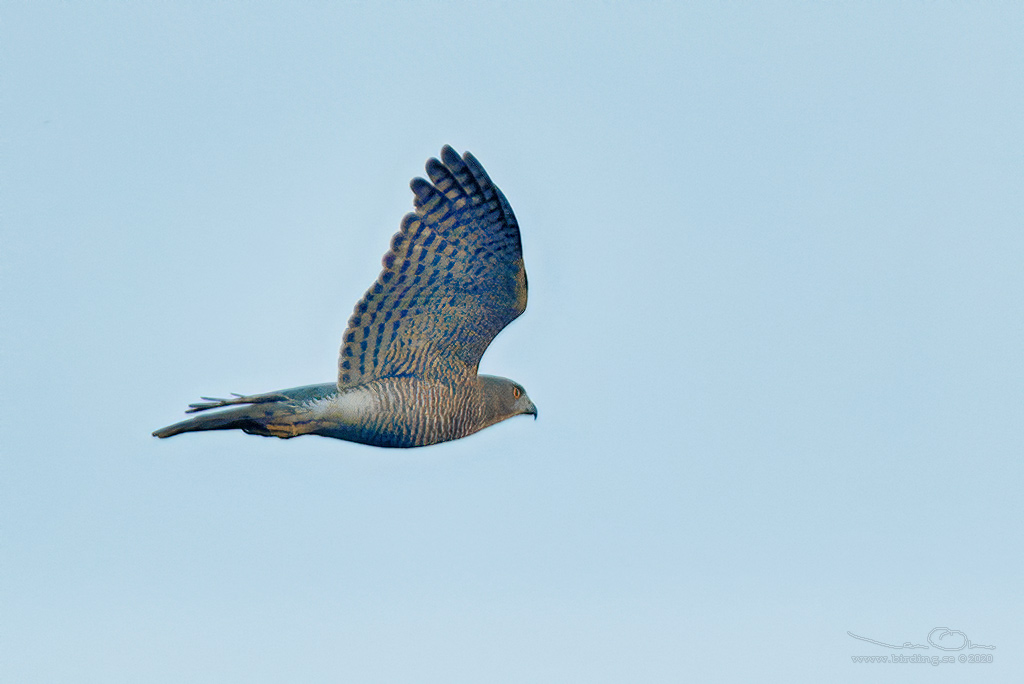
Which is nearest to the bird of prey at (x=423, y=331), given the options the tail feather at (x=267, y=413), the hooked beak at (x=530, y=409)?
the tail feather at (x=267, y=413)

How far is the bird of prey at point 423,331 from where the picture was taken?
356 inches

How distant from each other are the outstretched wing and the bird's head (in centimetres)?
42

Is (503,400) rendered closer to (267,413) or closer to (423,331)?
(423,331)

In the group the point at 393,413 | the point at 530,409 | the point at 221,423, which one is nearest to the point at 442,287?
the point at 393,413

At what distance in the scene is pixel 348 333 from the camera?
934 centimetres

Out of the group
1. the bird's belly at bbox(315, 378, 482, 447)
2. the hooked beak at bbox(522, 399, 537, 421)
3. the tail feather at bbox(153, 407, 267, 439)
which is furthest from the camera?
the hooked beak at bbox(522, 399, 537, 421)

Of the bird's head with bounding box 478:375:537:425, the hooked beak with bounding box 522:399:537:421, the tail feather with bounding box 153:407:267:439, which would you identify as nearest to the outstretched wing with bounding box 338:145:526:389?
the bird's head with bounding box 478:375:537:425

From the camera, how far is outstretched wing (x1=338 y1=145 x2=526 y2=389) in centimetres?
901

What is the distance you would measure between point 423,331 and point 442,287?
474 millimetres

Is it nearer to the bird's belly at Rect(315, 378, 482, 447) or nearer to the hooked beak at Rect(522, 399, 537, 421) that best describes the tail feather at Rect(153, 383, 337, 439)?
the bird's belly at Rect(315, 378, 482, 447)

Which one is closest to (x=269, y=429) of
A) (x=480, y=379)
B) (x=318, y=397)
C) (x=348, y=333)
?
(x=318, y=397)

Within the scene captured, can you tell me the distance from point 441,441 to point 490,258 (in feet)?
5.83

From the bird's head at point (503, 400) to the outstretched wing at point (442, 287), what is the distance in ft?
1.39

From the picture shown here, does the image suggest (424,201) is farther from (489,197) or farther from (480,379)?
(480,379)
